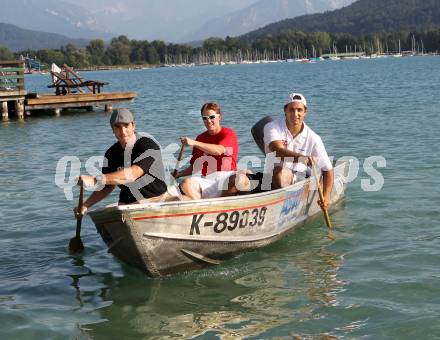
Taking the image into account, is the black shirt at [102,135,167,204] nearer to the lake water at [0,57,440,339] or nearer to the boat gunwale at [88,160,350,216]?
the boat gunwale at [88,160,350,216]

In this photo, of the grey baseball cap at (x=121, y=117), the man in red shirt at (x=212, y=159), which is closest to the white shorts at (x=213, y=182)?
the man in red shirt at (x=212, y=159)

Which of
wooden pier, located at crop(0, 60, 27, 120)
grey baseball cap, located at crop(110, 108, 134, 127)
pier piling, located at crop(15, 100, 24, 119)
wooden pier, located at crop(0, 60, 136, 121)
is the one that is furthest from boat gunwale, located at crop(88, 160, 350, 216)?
pier piling, located at crop(15, 100, 24, 119)

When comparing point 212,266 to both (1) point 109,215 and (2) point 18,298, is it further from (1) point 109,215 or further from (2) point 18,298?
(2) point 18,298

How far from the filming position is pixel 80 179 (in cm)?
707

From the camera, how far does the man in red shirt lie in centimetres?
848

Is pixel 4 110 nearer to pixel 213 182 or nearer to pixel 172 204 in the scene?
pixel 213 182

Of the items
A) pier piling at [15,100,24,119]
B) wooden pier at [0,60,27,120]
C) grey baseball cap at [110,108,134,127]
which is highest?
wooden pier at [0,60,27,120]

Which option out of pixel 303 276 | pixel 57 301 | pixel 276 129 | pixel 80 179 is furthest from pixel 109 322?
pixel 276 129

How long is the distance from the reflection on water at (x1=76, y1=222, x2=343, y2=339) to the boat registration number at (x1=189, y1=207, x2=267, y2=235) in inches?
22.8

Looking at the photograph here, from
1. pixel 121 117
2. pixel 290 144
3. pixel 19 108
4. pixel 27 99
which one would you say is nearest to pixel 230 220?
pixel 290 144

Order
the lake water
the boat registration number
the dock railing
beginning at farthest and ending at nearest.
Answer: the dock railing, the boat registration number, the lake water

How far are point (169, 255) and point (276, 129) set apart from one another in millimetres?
2362

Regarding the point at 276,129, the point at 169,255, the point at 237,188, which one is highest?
the point at 276,129

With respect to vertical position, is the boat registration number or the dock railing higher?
the dock railing
